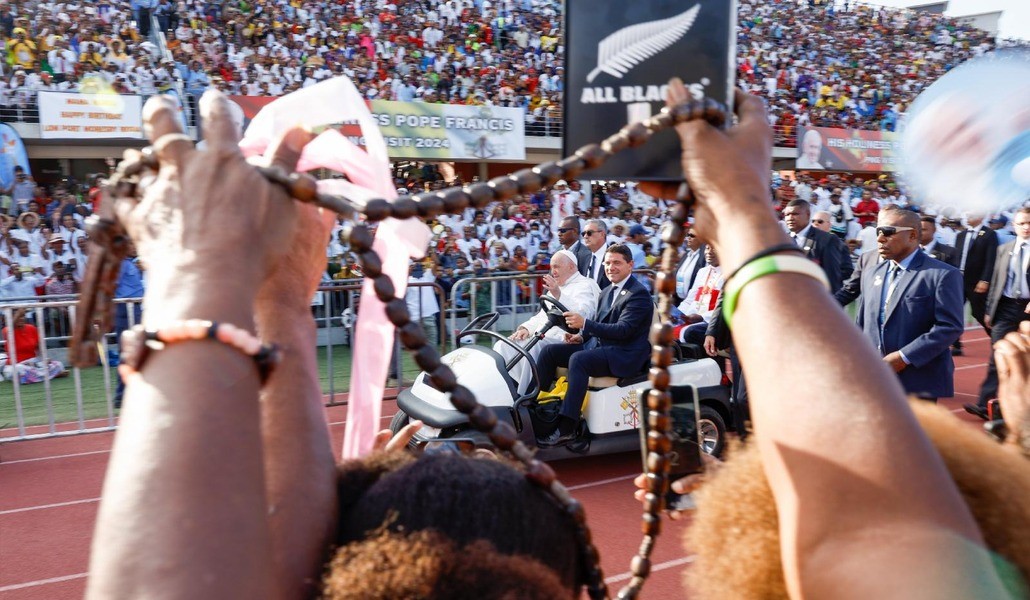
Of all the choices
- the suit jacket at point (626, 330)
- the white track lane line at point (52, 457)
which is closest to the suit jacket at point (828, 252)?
the suit jacket at point (626, 330)

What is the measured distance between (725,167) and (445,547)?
21.1 inches

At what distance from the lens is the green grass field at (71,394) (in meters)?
7.53

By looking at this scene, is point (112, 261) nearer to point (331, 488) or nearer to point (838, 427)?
point (331, 488)

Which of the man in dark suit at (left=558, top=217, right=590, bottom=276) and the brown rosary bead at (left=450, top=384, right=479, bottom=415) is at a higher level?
the brown rosary bead at (left=450, top=384, right=479, bottom=415)

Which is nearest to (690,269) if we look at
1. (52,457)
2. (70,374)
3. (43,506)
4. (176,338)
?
(43,506)

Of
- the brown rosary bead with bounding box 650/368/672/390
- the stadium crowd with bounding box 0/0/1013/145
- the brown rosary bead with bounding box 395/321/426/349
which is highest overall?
the stadium crowd with bounding box 0/0/1013/145

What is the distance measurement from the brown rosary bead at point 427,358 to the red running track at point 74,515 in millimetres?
2566

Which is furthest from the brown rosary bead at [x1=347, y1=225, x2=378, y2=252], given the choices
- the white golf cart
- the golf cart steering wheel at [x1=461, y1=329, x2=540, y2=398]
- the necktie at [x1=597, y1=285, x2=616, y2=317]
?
the necktie at [x1=597, y1=285, x2=616, y2=317]

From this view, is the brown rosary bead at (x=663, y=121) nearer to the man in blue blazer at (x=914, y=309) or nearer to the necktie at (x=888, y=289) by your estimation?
the man in blue blazer at (x=914, y=309)

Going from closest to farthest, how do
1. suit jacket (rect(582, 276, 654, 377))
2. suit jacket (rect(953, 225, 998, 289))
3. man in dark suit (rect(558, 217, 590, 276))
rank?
suit jacket (rect(582, 276, 654, 377)) → suit jacket (rect(953, 225, 998, 289)) → man in dark suit (rect(558, 217, 590, 276))

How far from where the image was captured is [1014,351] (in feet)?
3.97

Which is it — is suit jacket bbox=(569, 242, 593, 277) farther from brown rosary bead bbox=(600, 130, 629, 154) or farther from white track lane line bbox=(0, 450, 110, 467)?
brown rosary bead bbox=(600, 130, 629, 154)

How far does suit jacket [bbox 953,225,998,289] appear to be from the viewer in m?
7.95

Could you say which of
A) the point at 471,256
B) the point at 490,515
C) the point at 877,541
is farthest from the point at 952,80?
the point at 471,256
